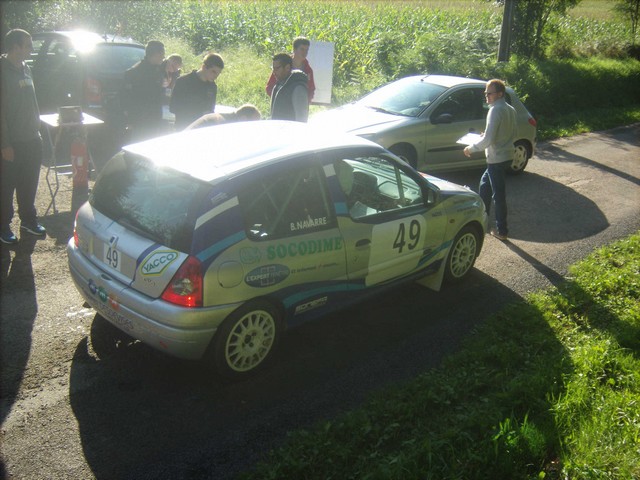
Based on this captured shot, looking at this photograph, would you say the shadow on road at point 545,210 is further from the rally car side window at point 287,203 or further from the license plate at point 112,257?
the license plate at point 112,257

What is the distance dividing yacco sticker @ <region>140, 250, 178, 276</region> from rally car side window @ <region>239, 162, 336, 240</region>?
0.58 m

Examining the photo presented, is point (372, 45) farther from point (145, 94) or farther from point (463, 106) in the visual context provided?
point (145, 94)


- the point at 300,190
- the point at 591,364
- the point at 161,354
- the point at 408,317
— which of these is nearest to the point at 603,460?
the point at 591,364

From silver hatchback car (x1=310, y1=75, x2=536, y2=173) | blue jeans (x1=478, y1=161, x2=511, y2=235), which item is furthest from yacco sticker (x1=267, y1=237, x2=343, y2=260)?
silver hatchback car (x1=310, y1=75, x2=536, y2=173)

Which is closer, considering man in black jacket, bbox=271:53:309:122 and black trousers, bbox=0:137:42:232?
black trousers, bbox=0:137:42:232

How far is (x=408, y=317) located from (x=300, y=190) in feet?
6.06

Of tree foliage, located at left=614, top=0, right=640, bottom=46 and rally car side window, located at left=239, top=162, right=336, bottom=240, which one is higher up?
tree foliage, located at left=614, top=0, right=640, bottom=46

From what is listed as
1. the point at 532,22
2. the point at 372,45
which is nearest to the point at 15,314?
the point at 372,45

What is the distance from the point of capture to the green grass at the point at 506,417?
4.14m

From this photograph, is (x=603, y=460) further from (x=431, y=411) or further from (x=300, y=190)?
(x=300, y=190)

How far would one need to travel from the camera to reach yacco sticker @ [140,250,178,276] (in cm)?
458

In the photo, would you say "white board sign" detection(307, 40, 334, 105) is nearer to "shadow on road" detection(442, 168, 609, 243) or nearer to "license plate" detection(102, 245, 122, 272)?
"shadow on road" detection(442, 168, 609, 243)

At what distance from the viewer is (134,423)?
4465mm

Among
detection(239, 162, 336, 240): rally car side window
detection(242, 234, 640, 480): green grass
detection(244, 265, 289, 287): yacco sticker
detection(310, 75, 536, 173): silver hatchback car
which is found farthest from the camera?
detection(310, 75, 536, 173): silver hatchback car
